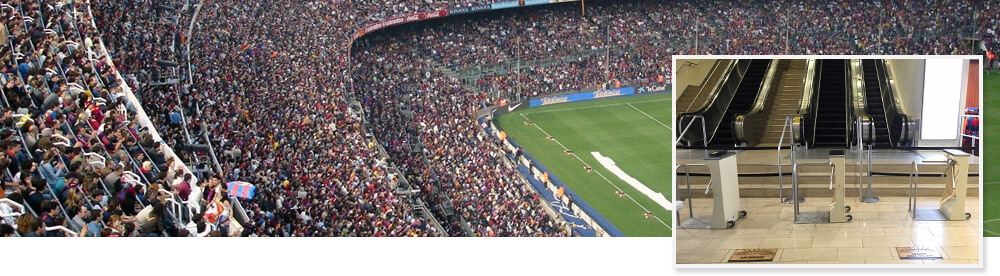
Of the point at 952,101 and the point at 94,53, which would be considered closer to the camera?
the point at 952,101

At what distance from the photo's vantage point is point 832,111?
999 cm

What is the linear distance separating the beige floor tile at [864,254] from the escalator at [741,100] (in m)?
1.31

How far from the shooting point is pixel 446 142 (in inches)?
984

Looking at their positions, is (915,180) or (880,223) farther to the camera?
(880,223)

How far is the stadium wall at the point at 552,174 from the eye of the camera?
71.5 ft

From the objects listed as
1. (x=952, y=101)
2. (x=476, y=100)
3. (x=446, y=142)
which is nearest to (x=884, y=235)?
(x=952, y=101)

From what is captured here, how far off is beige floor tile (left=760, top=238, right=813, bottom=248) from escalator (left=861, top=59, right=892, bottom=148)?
3.84 feet

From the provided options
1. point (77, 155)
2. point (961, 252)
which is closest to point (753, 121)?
point (961, 252)

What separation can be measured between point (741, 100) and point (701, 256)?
164 cm

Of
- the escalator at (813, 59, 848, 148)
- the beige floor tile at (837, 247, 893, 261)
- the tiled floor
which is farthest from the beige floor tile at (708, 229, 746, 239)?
the escalator at (813, 59, 848, 148)

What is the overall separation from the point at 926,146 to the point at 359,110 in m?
17.8

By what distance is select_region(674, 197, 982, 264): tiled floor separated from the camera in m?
8.77

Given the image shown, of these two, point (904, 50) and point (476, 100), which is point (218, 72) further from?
point (904, 50)

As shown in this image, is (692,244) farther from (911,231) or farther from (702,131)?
(911,231)
